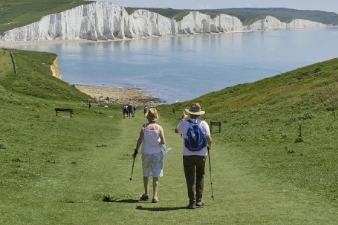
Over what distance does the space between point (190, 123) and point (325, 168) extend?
894 cm

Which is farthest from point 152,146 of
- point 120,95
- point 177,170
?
point 120,95

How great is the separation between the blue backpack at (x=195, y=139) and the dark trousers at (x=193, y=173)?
1.03ft

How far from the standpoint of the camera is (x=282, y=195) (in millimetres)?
16781

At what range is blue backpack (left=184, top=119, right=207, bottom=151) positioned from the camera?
14164mm

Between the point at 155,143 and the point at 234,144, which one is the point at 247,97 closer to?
the point at 234,144

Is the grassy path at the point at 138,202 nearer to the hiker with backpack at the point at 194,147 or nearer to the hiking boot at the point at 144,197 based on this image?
the hiking boot at the point at 144,197

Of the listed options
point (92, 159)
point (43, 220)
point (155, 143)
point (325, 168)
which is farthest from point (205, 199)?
point (92, 159)

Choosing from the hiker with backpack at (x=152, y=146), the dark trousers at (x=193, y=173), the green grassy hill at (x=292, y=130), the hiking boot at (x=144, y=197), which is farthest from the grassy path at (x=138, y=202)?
the green grassy hill at (x=292, y=130)

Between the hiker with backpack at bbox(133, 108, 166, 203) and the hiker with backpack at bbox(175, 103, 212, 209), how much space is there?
2.73 ft

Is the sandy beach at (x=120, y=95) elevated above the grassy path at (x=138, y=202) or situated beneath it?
situated beneath

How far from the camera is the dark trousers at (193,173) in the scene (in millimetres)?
14398

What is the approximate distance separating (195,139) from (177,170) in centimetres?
876

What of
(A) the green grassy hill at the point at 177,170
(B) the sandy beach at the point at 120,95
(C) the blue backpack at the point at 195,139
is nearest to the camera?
(A) the green grassy hill at the point at 177,170

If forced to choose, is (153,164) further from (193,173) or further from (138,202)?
(193,173)
